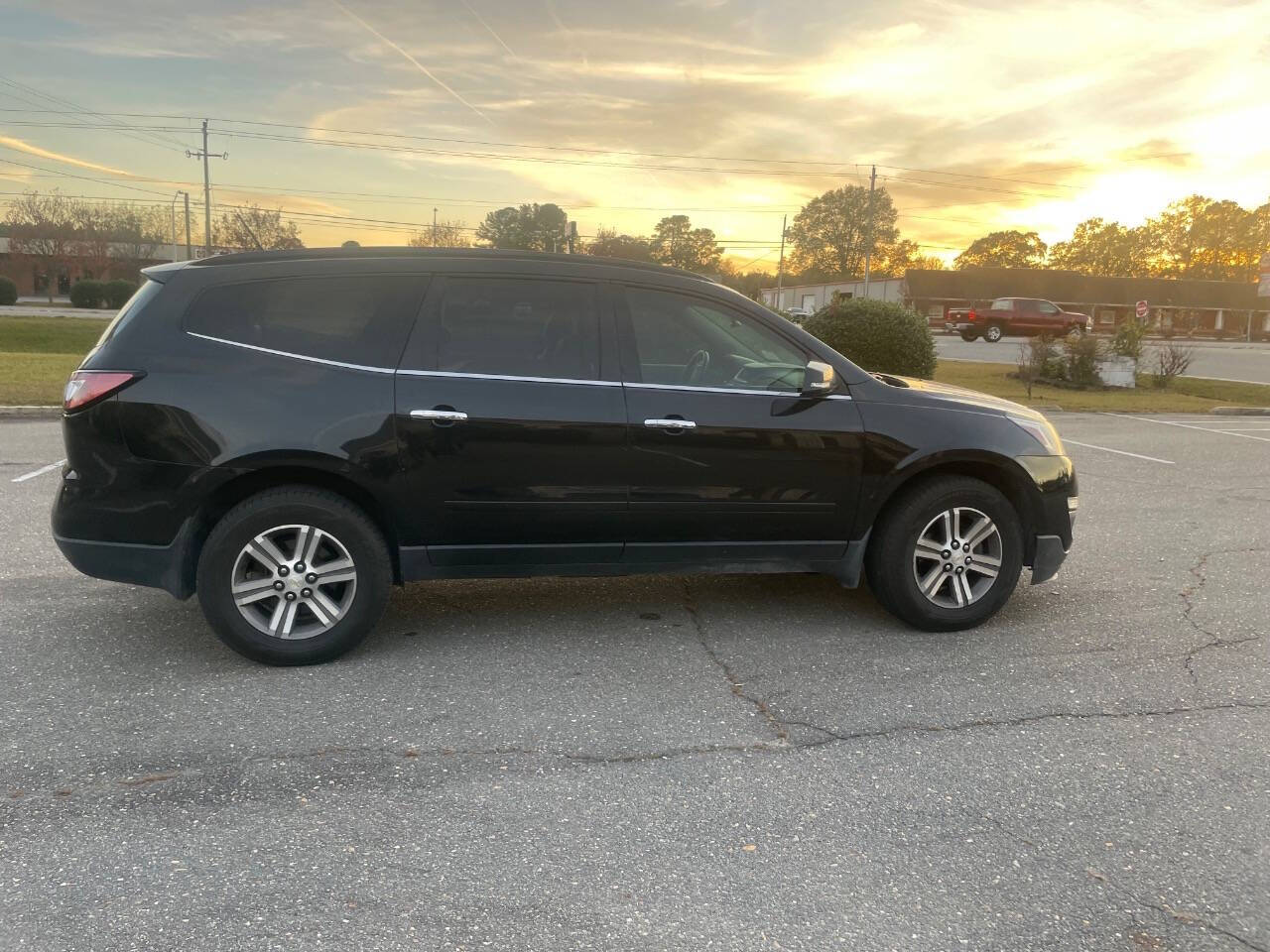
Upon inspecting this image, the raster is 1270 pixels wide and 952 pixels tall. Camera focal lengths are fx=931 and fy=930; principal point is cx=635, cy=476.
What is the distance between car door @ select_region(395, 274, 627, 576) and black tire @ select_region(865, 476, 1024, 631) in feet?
4.44

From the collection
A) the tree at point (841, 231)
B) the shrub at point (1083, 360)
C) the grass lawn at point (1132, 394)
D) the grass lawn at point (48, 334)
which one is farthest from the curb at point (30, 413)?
the tree at point (841, 231)

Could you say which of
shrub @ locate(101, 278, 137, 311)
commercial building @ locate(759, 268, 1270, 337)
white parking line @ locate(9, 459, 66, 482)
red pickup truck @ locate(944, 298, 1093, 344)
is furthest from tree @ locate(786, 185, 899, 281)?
white parking line @ locate(9, 459, 66, 482)

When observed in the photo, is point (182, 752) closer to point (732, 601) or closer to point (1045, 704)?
point (732, 601)

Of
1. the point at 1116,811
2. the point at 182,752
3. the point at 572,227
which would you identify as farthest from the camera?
the point at 572,227

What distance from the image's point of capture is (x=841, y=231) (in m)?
113

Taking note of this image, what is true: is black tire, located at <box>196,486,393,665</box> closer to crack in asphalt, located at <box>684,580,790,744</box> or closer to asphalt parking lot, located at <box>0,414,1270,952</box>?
asphalt parking lot, located at <box>0,414,1270,952</box>

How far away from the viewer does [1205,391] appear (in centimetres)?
1997

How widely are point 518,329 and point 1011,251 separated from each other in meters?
118

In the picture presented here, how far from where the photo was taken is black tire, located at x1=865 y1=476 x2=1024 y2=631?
4.59 m

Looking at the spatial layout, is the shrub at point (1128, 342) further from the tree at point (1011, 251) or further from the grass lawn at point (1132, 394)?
the tree at point (1011, 251)

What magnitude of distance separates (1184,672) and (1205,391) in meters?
18.7

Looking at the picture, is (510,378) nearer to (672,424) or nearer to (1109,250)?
(672,424)

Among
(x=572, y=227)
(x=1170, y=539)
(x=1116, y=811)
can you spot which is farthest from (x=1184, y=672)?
(x=572, y=227)

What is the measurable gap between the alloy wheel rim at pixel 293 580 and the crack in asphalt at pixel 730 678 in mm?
1659
